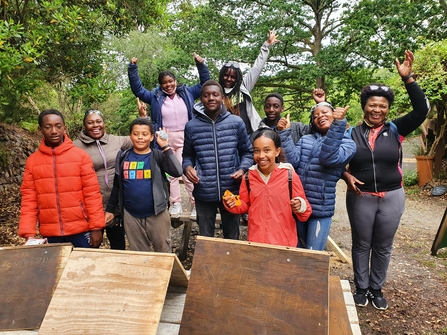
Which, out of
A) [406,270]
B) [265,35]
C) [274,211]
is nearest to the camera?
[274,211]

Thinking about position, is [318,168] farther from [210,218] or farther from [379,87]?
[210,218]

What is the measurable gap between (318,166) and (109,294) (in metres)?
1.97

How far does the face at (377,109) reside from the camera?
3086mm

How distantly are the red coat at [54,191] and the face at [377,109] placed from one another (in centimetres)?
270

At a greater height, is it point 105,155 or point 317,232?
point 105,155

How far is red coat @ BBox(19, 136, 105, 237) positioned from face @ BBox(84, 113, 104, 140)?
378 mm

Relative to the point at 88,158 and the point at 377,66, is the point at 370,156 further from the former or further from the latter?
the point at 377,66

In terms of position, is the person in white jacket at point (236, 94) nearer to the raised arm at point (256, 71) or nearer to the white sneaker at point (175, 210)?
the raised arm at point (256, 71)

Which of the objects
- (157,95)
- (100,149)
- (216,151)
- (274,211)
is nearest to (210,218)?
(216,151)

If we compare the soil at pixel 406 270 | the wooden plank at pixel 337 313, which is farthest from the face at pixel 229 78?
the soil at pixel 406 270

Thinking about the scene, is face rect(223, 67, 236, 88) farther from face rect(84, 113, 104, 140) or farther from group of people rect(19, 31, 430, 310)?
face rect(84, 113, 104, 140)

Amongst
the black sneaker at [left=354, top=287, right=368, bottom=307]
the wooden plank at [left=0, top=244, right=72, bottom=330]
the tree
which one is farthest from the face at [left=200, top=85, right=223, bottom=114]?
the tree

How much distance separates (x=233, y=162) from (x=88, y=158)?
134 cm

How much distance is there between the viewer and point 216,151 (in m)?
3.13
